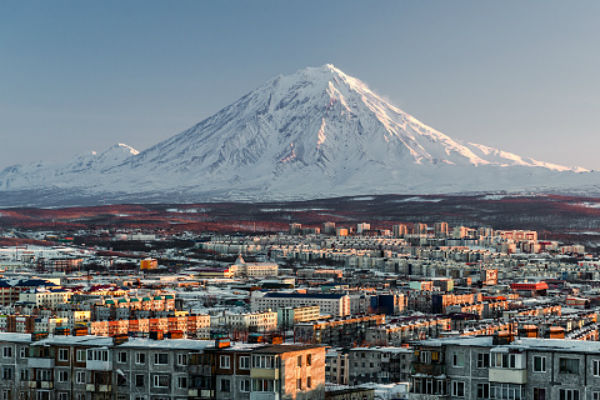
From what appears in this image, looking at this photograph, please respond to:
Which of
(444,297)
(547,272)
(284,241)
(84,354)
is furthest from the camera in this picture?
(284,241)

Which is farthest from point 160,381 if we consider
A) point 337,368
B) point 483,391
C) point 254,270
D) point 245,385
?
point 254,270

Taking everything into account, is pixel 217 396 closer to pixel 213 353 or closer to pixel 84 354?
pixel 213 353

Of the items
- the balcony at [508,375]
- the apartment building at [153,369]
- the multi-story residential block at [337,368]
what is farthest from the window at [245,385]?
the multi-story residential block at [337,368]

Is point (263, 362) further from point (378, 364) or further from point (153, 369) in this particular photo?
point (378, 364)

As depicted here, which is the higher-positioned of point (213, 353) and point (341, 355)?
point (213, 353)

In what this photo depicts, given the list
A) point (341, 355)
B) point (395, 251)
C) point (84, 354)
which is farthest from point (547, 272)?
point (84, 354)

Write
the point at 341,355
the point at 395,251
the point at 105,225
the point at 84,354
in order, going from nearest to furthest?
the point at 84,354, the point at 341,355, the point at 395,251, the point at 105,225

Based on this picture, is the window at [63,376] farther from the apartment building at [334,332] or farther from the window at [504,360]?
the apartment building at [334,332]

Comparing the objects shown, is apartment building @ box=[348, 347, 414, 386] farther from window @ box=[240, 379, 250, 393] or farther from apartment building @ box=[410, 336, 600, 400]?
apartment building @ box=[410, 336, 600, 400]
